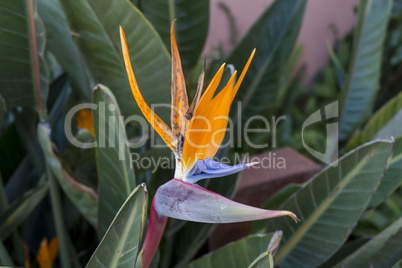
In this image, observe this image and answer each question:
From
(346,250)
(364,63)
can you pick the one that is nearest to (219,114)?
(346,250)

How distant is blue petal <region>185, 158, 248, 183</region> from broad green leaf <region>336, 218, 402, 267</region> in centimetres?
33

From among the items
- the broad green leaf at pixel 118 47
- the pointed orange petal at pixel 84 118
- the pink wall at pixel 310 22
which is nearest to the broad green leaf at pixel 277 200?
the broad green leaf at pixel 118 47

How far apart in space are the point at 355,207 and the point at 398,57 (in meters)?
1.57

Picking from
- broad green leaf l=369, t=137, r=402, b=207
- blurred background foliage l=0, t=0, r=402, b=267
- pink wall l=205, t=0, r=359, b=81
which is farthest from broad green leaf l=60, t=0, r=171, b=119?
pink wall l=205, t=0, r=359, b=81

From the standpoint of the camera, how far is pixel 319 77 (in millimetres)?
2438

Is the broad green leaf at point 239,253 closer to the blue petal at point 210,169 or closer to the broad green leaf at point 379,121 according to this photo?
the blue petal at point 210,169

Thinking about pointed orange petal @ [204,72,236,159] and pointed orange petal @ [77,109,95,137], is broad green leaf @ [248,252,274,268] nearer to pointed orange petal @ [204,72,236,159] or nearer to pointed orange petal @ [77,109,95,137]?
pointed orange petal @ [204,72,236,159]

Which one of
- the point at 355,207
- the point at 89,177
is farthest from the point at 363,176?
the point at 89,177

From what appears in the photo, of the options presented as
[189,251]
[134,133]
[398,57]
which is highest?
[398,57]

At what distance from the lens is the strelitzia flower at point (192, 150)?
1.01 feet

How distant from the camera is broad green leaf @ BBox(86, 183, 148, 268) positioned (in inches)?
13.5

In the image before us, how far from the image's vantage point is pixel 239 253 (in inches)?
19.6

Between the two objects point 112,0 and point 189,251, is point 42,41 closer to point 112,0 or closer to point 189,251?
point 112,0

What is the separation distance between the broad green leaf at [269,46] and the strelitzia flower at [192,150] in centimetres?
42
